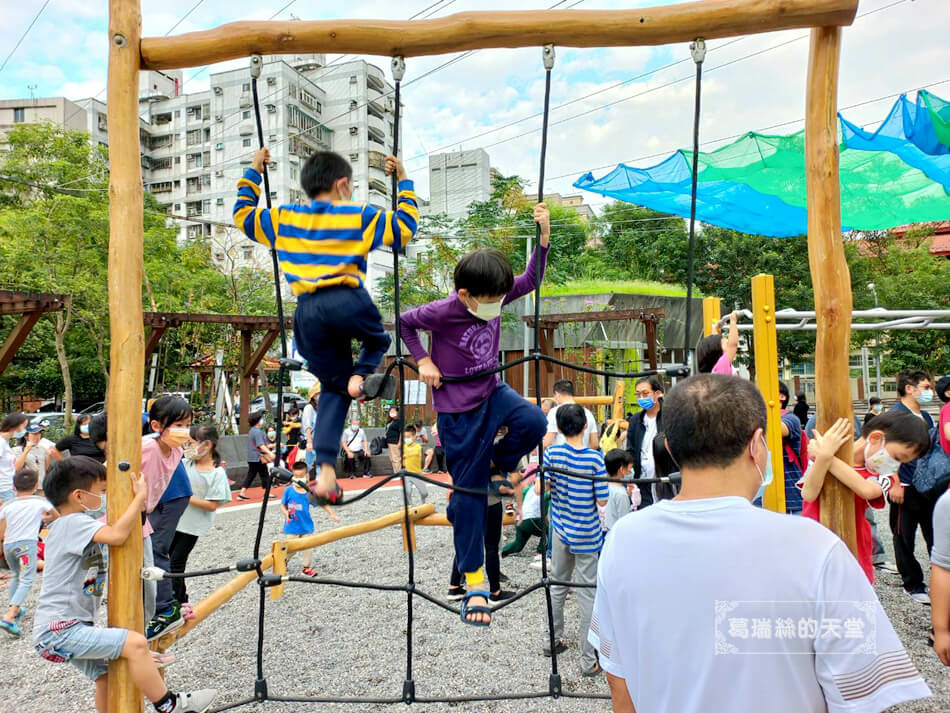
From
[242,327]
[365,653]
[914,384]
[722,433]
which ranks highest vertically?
[242,327]

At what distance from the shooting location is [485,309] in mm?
2654

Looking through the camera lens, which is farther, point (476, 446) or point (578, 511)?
point (578, 511)

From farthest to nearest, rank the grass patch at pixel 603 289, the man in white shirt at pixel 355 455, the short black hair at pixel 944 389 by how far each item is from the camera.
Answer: the grass patch at pixel 603 289, the man in white shirt at pixel 355 455, the short black hair at pixel 944 389

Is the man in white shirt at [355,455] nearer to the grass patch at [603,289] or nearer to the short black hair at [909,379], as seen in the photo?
the grass patch at [603,289]

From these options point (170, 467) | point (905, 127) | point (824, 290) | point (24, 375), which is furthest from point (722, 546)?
point (24, 375)

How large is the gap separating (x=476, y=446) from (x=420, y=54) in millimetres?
1689

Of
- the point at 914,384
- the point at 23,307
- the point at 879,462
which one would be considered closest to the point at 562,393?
the point at 879,462

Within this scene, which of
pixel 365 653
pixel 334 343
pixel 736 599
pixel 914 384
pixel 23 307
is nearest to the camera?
pixel 736 599

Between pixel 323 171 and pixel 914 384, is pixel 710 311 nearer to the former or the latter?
pixel 914 384

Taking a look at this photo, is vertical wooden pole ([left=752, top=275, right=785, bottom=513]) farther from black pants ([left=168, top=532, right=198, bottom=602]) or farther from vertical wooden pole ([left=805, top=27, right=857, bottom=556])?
black pants ([left=168, top=532, right=198, bottom=602])

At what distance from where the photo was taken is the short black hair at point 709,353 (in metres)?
2.84

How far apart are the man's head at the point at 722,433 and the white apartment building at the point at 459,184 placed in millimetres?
21817

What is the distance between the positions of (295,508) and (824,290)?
4444 millimetres

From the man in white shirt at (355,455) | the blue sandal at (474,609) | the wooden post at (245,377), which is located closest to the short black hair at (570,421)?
the blue sandal at (474,609)
